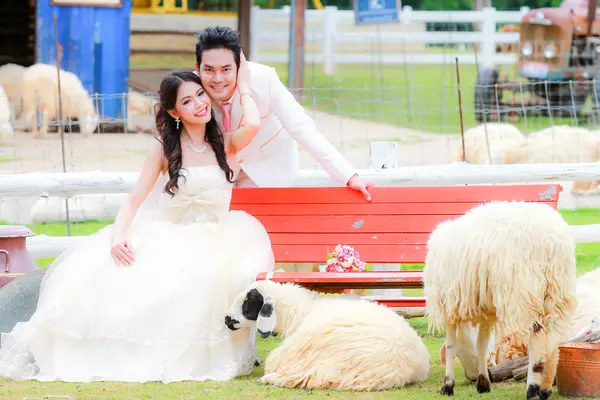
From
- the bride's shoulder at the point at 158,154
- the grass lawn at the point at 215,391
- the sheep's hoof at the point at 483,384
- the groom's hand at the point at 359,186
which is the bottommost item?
the grass lawn at the point at 215,391

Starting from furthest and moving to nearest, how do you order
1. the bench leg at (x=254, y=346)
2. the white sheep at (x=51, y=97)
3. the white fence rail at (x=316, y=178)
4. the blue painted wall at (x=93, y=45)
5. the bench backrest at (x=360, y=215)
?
the blue painted wall at (x=93, y=45), the white sheep at (x=51, y=97), the white fence rail at (x=316, y=178), the bench backrest at (x=360, y=215), the bench leg at (x=254, y=346)

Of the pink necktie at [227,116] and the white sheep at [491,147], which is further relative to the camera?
the white sheep at [491,147]

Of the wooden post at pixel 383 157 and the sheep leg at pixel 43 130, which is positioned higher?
the wooden post at pixel 383 157

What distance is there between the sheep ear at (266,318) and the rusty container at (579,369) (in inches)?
51.2

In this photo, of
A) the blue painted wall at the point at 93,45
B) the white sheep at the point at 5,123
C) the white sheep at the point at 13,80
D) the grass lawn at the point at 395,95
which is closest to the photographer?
the white sheep at the point at 5,123

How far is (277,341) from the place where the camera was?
644 centimetres

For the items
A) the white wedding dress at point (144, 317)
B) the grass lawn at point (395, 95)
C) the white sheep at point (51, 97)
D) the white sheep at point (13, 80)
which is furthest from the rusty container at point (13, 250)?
the white sheep at point (13, 80)

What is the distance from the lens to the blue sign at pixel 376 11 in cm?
1355

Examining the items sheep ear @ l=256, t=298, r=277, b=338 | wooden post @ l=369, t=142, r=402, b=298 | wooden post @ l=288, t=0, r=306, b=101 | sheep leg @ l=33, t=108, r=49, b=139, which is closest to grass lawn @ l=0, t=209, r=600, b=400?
sheep ear @ l=256, t=298, r=277, b=338

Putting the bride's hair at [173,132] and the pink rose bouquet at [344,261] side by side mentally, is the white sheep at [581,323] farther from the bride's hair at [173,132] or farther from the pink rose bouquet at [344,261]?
the bride's hair at [173,132]

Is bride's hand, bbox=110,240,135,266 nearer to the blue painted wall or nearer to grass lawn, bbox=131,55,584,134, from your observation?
grass lawn, bbox=131,55,584,134

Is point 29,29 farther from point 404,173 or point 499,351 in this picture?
point 499,351

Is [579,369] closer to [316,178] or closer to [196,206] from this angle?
[196,206]

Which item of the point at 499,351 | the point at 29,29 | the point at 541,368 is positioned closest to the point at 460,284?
the point at 541,368
